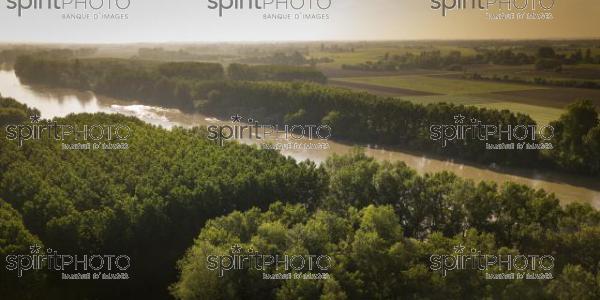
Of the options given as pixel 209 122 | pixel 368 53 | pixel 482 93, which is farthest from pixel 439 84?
pixel 209 122

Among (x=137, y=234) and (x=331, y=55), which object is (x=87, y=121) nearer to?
(x=137, y=234)

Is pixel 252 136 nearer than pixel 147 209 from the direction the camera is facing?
No

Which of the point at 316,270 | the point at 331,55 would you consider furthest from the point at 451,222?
the point at 331,55

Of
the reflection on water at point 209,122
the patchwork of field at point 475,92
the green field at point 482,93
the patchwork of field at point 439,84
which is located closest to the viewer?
the reflection on water at point 209,122

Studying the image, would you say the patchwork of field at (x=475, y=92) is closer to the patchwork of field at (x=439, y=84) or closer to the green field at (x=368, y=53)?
the patchwork of field at (x=439, y=84)

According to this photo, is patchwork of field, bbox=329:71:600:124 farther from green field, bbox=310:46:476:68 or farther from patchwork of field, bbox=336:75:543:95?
green field, bbox=310:46:476:68

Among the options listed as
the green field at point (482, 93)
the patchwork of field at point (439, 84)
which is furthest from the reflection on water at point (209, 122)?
the patchwork of field at point (439, 84)

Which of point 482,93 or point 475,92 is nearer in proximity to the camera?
point 482,93

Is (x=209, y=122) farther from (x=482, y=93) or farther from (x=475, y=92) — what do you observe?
(x=482, y=93)
